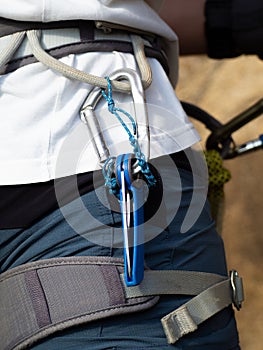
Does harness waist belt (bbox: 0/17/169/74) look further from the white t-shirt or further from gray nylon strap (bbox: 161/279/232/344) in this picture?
gray nylon strap (bbox: 161/279/232/344)

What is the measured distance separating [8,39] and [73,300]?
12.0 inches

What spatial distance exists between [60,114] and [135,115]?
0.27 ft

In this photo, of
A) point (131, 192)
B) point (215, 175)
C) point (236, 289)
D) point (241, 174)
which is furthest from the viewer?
point (241, 174)

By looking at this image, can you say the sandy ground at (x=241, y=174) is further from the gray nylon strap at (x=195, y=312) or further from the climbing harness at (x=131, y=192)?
the climbing harness at (x=131, y=192)

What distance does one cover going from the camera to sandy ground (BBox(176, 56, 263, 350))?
176cm

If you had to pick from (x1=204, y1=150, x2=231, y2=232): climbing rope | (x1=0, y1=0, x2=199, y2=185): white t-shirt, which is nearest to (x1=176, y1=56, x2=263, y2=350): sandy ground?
(x1=204, y1=150, x2=231, y2=232): climbing rope

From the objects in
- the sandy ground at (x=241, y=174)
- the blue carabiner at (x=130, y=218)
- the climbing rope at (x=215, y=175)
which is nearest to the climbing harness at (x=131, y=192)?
the blue carabiner at (x=130, y=218)

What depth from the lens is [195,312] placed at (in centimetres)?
73

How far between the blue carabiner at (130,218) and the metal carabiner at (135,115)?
5 cm

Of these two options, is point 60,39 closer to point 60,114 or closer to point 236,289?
point 60,114

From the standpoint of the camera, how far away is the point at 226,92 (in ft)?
7.45

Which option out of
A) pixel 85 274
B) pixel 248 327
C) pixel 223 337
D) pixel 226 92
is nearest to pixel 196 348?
pixel 223 337

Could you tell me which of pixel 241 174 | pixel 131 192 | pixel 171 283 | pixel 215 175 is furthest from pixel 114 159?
pixel 241 174

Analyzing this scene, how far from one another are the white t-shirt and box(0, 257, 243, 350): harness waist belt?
0.10 m
